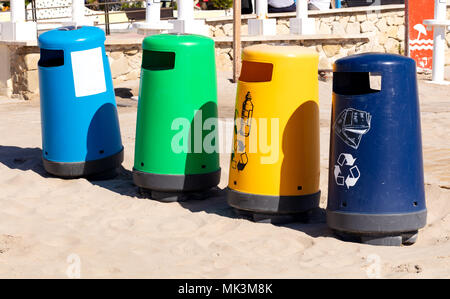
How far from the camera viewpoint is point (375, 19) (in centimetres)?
1460

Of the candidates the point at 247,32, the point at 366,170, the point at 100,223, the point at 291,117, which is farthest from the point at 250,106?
the point at 247,32

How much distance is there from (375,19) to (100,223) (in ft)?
35.0

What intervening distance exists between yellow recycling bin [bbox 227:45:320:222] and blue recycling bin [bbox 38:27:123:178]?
1379 millimetres

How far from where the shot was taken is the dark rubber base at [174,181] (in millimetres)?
5348

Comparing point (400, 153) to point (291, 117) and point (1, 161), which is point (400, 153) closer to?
point (291, 117)

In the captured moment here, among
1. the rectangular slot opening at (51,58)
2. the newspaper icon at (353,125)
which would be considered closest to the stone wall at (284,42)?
the rectangular slot opening at (51,58)

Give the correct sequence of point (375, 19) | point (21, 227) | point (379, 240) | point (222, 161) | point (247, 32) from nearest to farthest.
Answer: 1. point (379, 240)
2. point (21, 227)
3. point (222, 161)
4. point (247, 32)
5. point (375, 19)

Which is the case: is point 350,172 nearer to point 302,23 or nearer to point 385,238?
point 385,238

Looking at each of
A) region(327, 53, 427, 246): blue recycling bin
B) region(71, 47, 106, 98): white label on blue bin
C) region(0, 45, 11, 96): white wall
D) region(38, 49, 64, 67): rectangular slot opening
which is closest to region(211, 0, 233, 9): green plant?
region(0, 45, 11, 96): white wall

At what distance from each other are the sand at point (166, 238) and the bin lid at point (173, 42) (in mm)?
1060

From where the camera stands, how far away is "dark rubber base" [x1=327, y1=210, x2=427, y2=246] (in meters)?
4.40

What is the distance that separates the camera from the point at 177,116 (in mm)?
5281

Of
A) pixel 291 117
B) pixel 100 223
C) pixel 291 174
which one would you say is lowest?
pixel 100 223

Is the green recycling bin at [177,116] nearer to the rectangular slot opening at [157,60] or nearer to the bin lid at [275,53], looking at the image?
the rectangular slot opening at [157,60]
